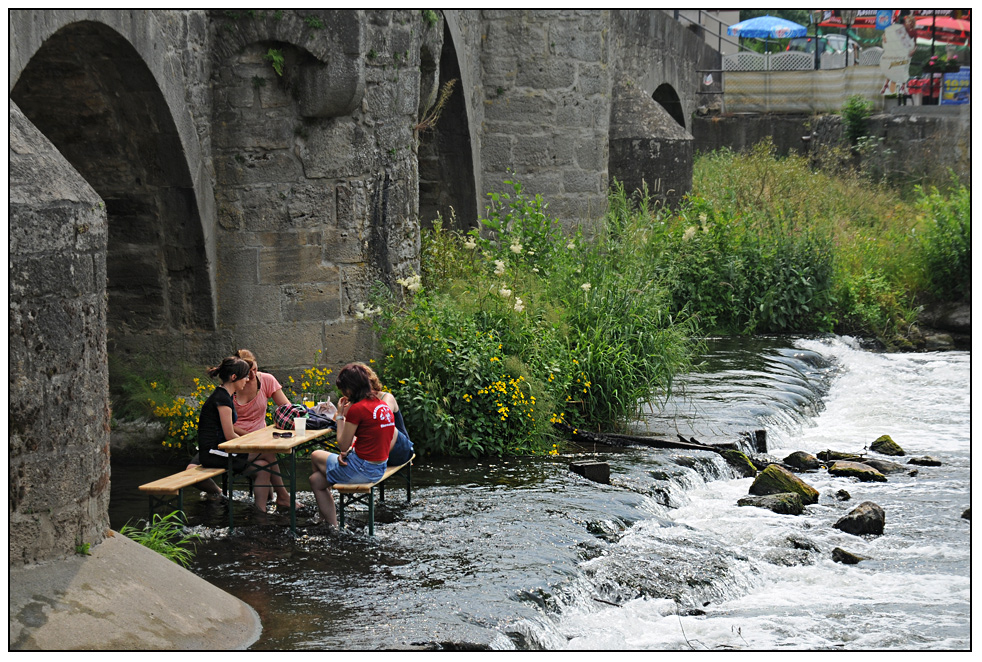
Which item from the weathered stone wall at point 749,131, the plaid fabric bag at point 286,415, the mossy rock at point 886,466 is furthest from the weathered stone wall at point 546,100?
the weathered stone wall at point 749,131

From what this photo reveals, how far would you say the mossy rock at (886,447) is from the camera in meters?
9.54

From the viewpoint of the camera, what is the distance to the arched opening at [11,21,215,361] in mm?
7137

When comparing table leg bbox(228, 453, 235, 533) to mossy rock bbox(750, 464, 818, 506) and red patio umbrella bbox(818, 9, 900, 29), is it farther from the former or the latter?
red patio umbrella bbox(818, 9, 900, 29)

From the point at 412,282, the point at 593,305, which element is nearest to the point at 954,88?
the point at 593,305

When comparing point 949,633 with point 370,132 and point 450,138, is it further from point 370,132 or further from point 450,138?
point 450,138

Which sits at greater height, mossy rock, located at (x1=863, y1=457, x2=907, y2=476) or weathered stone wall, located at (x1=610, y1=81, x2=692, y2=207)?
weathered stone wall, located at (x1=610, y1=81, x2=692, y2=207)

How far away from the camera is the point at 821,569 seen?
6.57m

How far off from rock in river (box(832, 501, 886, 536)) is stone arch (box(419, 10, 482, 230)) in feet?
19.8

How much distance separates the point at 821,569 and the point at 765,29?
27038mm

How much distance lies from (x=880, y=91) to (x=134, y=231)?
2030 centimetres

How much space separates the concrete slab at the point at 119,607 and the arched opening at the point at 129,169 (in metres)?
3.39

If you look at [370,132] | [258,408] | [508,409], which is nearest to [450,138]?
[370,132]

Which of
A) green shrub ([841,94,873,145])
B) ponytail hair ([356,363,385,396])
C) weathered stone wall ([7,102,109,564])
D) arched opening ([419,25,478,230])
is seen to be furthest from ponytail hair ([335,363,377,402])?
green shrub ([841,94,873,145])

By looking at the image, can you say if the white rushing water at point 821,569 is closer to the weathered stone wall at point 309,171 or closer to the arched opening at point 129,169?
the weathered stone wall at point 309,171
